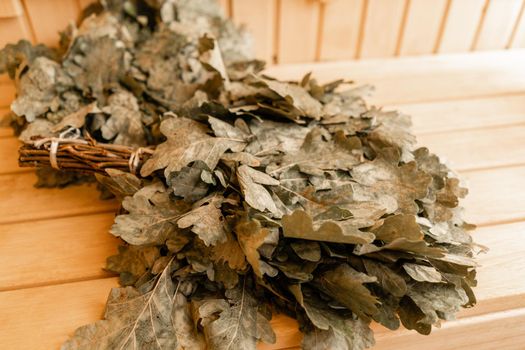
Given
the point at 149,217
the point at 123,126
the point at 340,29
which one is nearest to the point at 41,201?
the point at 123,126

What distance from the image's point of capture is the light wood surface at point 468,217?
0.73 meters

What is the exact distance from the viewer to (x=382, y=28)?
1427 millimetres

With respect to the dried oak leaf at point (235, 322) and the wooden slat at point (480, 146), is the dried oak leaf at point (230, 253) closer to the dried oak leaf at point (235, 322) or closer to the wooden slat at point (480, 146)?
the dried oak leaf at point (235, 322)

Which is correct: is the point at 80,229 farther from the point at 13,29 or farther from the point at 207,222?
the point at 13,29

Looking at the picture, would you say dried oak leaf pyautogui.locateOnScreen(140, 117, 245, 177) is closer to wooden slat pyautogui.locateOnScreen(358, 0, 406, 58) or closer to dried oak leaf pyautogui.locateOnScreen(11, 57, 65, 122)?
dried oak leaf pyautogui.locateOnScreen(11, 57, 65, 122)

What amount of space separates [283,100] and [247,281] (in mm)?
372

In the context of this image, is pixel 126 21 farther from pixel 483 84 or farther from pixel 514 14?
pixel 514 14

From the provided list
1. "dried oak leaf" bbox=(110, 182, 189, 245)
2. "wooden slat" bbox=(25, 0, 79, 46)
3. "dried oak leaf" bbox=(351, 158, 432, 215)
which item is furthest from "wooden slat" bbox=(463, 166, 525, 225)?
"wooden slat" bbox=(25, 0, 79, 46)

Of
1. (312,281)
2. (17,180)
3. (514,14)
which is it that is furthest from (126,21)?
(514,14)

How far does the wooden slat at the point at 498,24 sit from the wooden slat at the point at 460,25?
0.03 meters

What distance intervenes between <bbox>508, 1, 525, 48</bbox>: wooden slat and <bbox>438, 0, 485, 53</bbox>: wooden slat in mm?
154

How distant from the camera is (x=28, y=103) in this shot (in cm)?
93

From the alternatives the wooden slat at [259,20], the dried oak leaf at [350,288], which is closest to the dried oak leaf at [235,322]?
the dried oak leaf at [350,288]

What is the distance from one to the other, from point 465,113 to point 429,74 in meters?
0.24
